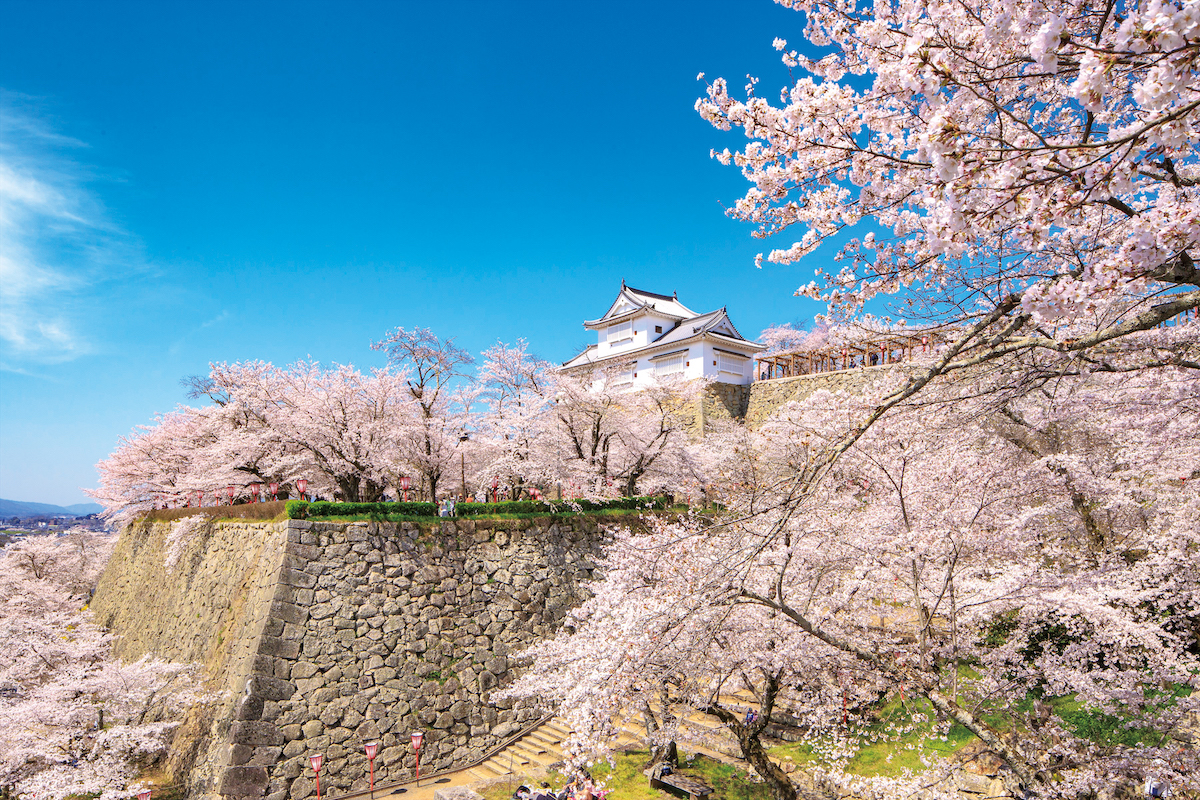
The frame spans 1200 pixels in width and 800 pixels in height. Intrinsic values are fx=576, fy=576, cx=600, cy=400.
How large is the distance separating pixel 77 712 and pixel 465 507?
25.8ft

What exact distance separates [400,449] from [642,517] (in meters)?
6.75

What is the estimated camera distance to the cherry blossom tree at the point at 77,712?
983cm

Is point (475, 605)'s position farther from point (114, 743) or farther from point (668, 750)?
point (114, 743)

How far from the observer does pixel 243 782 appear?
9.45 metres

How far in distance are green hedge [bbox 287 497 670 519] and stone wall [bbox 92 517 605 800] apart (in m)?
0.28

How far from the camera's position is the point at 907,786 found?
700cm

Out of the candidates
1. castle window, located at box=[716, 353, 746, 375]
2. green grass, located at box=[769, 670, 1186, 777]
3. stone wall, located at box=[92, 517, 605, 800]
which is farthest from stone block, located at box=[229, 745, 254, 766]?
castle window, located at box=[716, 353, 746, 375]

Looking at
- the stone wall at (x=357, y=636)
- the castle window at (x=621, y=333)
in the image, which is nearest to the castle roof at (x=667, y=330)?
the castle window at (x=621, y=333)

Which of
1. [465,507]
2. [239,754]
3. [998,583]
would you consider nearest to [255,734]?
[239,754]

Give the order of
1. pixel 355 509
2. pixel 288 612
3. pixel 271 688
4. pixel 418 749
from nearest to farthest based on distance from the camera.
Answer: pixel 271 688 < pixel 288 612 < pixel 418 749 < pixel 355 509

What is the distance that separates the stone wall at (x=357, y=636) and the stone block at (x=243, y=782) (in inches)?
0.8

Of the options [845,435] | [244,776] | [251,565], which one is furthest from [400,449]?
[845,435]

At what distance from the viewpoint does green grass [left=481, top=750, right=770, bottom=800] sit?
9.11 meters

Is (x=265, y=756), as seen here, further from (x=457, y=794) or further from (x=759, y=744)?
(x=759, y=744)
